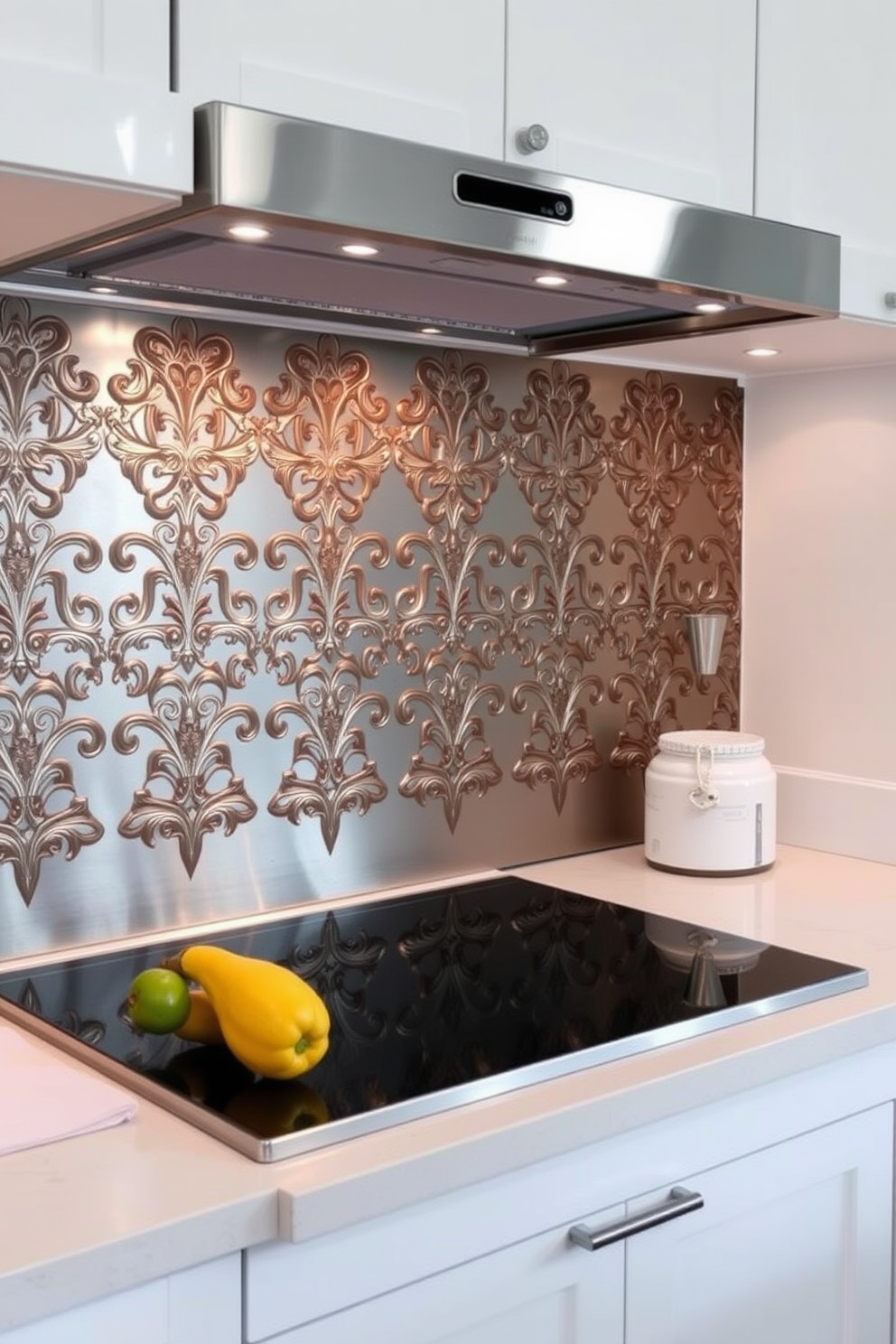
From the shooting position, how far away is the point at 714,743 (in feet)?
6.51

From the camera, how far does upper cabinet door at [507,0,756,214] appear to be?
4.74 ft

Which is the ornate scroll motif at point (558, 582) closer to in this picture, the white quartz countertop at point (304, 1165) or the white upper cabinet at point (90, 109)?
the white quartz countertop at point (304, 1165)

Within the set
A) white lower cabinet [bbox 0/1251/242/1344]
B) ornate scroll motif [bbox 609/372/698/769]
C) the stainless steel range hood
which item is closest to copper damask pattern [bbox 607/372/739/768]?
ornate scroll motif [bbox 609/372/698/769]

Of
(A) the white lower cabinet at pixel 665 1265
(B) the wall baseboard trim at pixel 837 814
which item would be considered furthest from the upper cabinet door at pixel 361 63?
(B) the wall baseboard trim at pixel 837 814

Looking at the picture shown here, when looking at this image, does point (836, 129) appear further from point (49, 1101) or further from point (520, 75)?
point (49, 1101)

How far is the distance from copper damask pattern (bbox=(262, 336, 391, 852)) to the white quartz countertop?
54 centimetres

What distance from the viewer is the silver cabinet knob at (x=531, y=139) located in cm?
141

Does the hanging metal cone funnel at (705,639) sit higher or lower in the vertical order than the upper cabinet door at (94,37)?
lower

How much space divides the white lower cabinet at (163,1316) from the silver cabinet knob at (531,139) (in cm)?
99

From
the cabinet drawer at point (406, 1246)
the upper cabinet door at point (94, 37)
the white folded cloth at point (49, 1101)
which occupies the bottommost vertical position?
the cabinet drawer at point (406, 1246)

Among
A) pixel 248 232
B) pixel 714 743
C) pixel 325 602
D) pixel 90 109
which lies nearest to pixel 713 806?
pixel 714 743

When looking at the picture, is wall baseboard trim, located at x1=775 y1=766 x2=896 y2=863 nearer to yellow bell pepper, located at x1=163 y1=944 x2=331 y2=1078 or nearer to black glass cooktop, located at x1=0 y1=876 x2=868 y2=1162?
black glass cooktop, located at x1=0 y1=876 x2=868 y2=1162

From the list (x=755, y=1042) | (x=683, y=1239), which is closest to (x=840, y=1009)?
(x=755, y=1042)

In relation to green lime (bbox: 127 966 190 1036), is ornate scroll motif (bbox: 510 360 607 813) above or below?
above
